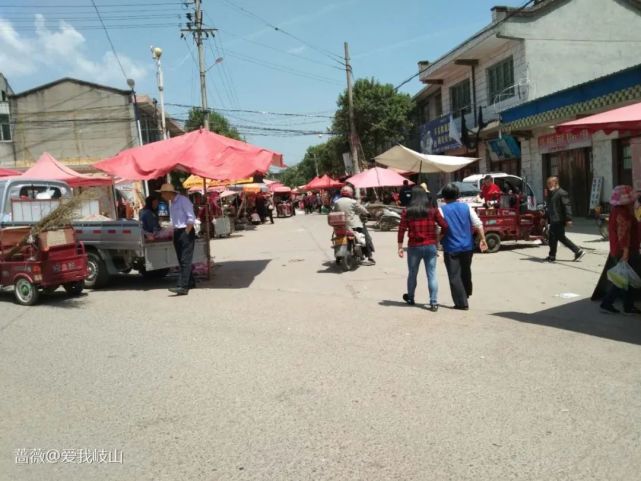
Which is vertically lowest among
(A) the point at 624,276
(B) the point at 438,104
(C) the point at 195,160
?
(A) the point at 624,276

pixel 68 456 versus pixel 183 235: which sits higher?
pixel 183 235

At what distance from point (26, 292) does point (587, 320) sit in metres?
8.29

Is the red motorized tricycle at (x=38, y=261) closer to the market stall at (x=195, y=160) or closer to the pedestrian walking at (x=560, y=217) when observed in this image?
the market stall at (x=195, y=160)

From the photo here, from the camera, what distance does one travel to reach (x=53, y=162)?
50.0 ft

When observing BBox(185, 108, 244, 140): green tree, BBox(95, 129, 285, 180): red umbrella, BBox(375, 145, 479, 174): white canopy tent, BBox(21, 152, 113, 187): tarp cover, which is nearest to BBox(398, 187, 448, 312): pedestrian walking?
BBox(95, 129, 285, 180): red umbrella

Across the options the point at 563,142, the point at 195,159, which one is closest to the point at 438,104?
the point at 563,142

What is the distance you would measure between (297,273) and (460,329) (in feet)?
17.7

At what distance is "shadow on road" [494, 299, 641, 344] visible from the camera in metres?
5.95

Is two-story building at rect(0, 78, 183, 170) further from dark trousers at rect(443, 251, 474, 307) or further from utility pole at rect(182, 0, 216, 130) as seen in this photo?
dark trousers at rect(443, 251, 474, 307)

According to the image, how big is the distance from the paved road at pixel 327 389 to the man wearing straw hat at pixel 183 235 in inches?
30.9

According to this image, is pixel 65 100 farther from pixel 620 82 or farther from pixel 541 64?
pixel 620 82

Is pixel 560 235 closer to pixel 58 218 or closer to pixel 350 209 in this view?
→ pixel 350 209

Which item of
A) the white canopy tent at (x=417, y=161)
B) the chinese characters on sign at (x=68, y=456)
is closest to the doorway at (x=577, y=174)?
the white canopy tent at (x=417, y=161)

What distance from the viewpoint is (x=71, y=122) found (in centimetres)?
3228
